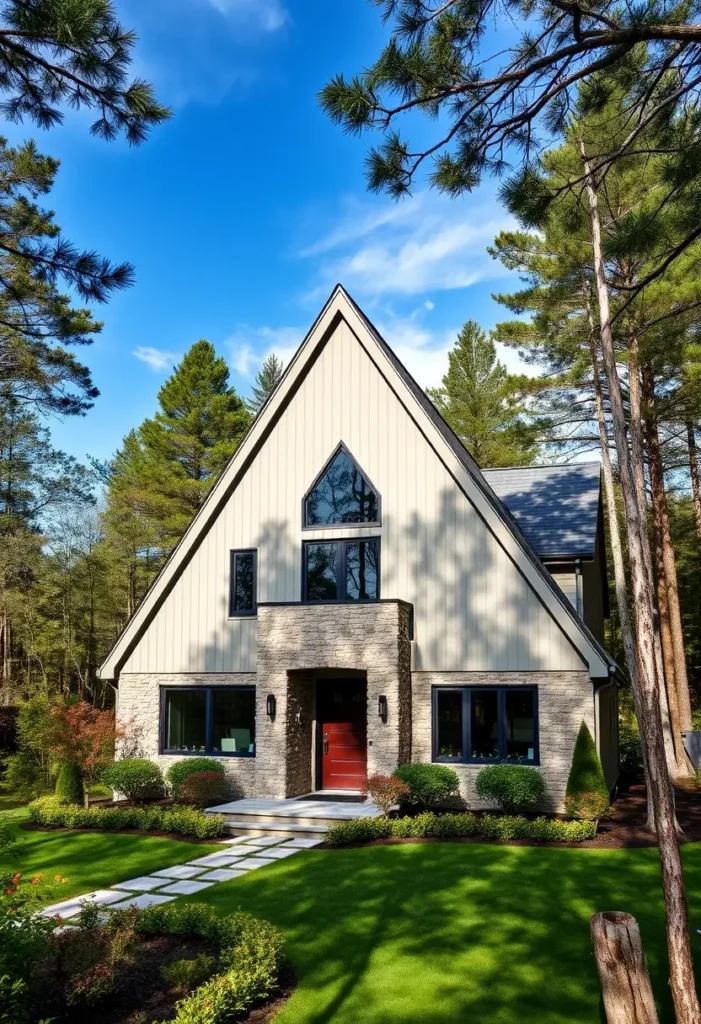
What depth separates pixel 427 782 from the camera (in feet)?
45.0

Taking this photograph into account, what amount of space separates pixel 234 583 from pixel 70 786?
16.4 feet

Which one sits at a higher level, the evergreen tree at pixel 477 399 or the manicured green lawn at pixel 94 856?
the evergreen tree at pixel 477 399

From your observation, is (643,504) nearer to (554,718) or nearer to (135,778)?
(554,718)

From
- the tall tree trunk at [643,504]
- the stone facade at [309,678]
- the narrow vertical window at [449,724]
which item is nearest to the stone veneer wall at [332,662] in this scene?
the stone facade at [309,678]

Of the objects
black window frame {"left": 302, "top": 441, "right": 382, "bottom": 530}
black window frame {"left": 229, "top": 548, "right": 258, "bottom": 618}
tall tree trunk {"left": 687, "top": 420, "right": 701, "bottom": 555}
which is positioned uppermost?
tall tree trunk {"left": 687, "top": 420, "right": 701, "bottom": 555}

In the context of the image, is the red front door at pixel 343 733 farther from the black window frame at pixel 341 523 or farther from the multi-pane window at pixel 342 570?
the black window frame at pixel 341 523

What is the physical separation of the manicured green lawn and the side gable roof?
477cm

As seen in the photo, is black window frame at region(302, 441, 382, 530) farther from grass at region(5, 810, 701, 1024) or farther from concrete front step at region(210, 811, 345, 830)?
grass at region(5, 810, 701, 1024)

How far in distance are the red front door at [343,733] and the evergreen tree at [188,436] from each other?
20.3m

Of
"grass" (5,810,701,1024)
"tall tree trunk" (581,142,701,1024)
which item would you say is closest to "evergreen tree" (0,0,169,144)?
"tall tree trunk" (581,142,701,1024)

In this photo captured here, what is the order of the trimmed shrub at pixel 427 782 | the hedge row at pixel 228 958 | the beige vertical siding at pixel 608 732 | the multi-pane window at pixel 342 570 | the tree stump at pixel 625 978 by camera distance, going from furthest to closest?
the multi-pane window at pixel 342 570 < the beige vertical siding at pixel 608 732 < the trimmed shrub at pixel 427 782 < the hedge row at pixel 228 958 < the tree stump at pixel 625 978

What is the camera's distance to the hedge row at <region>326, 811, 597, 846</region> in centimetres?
1208

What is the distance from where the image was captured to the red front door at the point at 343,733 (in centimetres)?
1616

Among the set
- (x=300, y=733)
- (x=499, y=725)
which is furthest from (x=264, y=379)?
(x=499, y=725)
